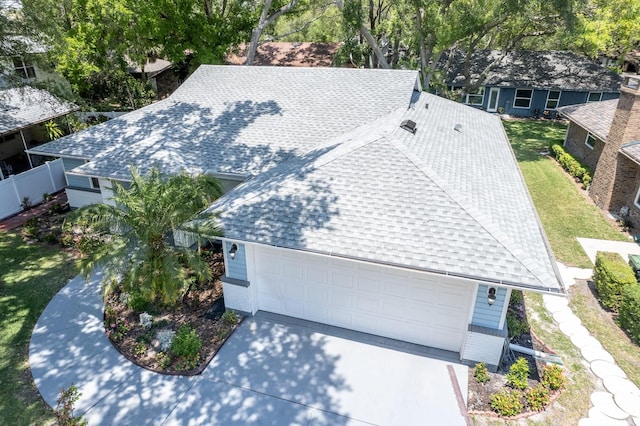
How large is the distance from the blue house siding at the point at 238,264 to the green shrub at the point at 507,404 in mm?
6366

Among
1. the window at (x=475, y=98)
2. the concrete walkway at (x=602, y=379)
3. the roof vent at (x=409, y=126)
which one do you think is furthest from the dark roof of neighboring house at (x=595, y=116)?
the window at (x=475, y=98)

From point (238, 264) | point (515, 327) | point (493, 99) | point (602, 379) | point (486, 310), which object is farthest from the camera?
point (493, 99)

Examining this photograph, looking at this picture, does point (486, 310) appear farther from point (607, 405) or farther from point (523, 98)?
point (523, 98)

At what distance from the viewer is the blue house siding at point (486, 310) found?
884cm

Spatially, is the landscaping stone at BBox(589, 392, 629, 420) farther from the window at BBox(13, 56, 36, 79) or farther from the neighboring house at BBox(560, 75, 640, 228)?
the window at BBox(13, 56, 36, 79)

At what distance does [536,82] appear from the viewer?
106 feet

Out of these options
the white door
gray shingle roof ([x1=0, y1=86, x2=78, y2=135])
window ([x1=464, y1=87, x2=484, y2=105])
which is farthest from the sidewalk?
the white door

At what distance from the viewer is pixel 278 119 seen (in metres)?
16.8

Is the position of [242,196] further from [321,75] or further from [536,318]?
[321,75]

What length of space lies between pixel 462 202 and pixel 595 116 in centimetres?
1601

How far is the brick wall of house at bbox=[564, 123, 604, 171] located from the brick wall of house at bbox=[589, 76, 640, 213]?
2628 mm

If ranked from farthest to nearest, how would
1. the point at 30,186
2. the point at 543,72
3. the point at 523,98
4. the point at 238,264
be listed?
the point at 523,98
the point at 543,72
the point at 30,186
the point at 238,264

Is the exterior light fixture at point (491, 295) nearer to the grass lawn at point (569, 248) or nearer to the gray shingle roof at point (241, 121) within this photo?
the grass lawn at point (569, 248)

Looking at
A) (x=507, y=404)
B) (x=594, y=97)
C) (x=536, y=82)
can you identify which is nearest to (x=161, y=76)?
(x=536, y=82)
